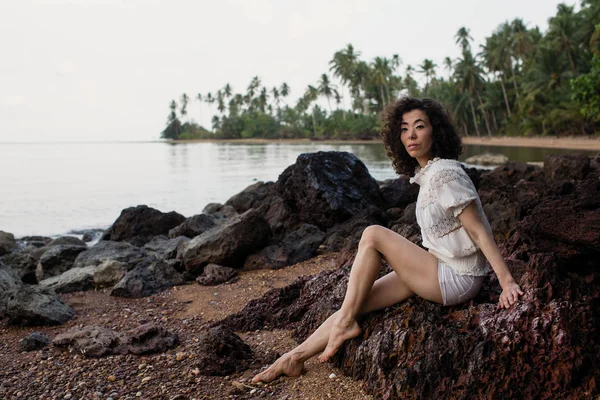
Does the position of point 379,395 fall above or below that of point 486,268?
below

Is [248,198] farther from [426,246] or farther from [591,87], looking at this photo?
[591,87]

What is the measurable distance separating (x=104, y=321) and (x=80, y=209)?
17.0 metres

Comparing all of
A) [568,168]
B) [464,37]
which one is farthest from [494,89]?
[568,168]

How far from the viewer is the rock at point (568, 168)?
12.7 m

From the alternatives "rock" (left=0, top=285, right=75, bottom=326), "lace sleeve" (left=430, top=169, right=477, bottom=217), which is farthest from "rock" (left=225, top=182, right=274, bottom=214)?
"lace sleeve" (left=430, top=169, right=477, bottom=217)

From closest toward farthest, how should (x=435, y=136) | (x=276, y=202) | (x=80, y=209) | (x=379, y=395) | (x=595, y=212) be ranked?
1. (x=379, y=395)
2. (x=595, y=212)
3. (x=435, y=136)
4. (x=276, y=202)
5. (x=80, y=209)

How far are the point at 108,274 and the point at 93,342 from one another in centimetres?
302

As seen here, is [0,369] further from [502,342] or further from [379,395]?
[502,342]

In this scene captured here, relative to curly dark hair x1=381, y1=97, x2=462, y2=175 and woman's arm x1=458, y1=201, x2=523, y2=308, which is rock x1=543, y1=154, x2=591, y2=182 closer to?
curly dark hair x1=381, y1=97, x2=462, y2=175

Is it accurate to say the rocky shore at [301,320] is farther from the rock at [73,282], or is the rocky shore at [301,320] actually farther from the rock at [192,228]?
the rock at [192,228]

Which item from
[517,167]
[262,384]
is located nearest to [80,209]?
[517,167]

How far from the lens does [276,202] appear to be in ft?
32.7

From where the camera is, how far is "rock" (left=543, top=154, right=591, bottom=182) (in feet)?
41.8

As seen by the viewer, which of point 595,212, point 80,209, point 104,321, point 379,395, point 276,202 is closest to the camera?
point 379,395
